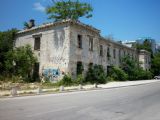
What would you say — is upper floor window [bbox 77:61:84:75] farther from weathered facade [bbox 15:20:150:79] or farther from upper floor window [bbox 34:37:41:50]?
upper floor window [bbox 34:37:41:50]

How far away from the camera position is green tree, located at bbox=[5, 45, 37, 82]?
2658 centimetres

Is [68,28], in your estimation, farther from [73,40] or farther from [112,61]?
[112,61]

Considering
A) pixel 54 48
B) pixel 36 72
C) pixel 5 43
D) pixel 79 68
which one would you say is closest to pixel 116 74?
pixel 79 68

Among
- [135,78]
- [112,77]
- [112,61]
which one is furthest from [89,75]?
[135,78]

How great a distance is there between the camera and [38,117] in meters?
7.22

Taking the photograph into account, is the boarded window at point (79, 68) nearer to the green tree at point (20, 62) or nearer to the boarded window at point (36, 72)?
the boarded window at point (36, 72)

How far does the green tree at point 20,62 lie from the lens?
2658cm

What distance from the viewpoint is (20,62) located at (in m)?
26.9

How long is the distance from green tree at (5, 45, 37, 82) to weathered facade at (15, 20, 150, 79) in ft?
4.60

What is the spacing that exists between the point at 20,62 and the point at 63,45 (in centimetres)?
583

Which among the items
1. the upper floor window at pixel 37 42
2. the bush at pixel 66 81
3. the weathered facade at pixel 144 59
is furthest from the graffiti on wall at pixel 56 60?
the weathered facade at pixel 144 59

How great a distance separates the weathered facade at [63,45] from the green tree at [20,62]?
4.60 ft

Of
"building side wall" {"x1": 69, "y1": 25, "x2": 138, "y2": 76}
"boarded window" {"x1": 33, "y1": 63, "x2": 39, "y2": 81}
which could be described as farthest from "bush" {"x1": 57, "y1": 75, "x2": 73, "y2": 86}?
"boarded window" {"x1": 33, "y1": 63, "x2": 39, "y2": 81}

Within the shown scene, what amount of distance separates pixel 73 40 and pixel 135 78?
2296 cm
